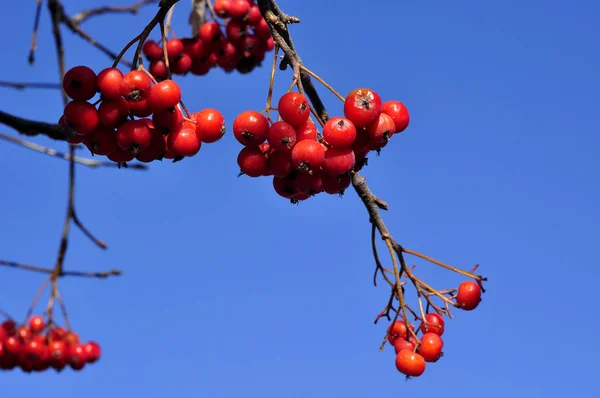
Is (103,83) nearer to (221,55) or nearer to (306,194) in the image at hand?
(306,194)

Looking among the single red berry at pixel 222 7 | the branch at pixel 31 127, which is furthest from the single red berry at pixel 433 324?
the single red berry at pixel 222 7

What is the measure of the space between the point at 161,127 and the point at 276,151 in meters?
0.50

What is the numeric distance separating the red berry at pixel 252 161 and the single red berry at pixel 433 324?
1.52 meters

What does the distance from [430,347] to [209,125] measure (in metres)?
1.75

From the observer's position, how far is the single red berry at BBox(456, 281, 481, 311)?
4012mm

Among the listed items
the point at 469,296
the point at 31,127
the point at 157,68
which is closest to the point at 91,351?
the point at 157,68

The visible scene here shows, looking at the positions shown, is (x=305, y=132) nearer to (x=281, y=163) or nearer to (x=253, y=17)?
(x=281, y=163)

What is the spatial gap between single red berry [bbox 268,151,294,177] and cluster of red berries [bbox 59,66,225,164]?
28cm

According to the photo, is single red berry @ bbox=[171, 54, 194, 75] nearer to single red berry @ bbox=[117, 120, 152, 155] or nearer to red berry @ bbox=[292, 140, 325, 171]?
single red berry @ bbox=[117, 120, 152, 155]

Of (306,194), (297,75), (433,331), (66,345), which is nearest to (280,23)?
(297,75)

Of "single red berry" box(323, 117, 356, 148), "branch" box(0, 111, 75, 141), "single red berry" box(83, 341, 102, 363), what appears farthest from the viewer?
"single red berry" box(83, 341, 102, 363)

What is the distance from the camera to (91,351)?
7.11 meters

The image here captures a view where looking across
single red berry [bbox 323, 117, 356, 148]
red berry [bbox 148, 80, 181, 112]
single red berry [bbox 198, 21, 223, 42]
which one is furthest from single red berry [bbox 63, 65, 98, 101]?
single red berry [bbox 198, 21, 223, 42]

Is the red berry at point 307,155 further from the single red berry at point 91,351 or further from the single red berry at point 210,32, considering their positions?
the single red berry at point 91,351
